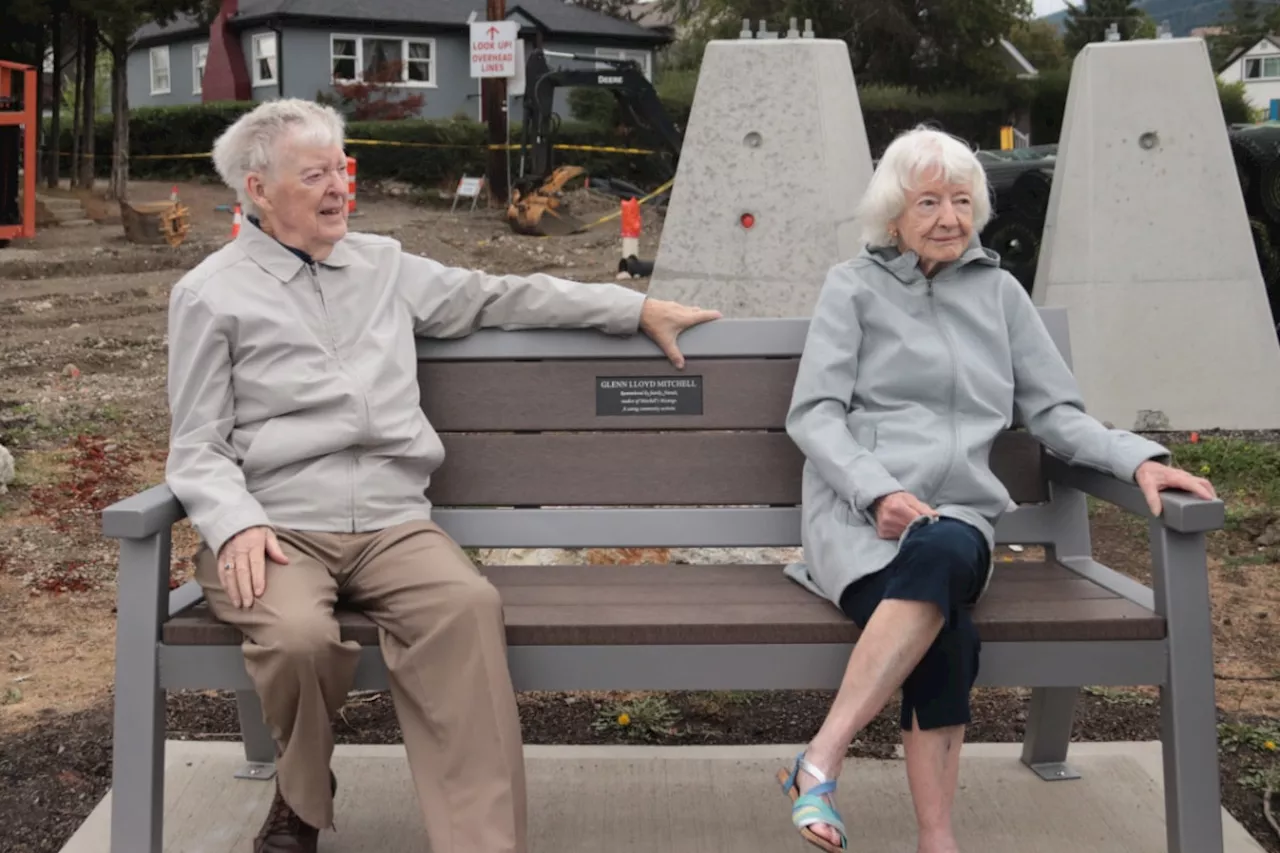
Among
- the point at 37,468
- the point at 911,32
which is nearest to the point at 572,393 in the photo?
the point at 37,468

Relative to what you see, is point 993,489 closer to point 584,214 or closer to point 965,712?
point 965,712

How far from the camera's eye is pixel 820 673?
2922 millimetres

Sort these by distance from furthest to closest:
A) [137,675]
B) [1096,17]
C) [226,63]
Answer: [1096,17] < [226,63] < [137,675]

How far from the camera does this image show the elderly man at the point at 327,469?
2.80 meters

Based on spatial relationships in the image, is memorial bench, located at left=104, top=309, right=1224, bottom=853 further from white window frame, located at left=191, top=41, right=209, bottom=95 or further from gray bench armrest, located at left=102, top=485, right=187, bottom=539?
white window frame, located at left=191, top=41, right=209, bottom=95

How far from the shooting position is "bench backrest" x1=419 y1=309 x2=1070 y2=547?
3.52 meters

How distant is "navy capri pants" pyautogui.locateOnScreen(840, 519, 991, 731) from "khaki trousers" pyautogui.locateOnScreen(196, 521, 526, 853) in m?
0.70

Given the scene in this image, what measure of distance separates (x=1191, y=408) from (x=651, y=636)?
17.5 feet

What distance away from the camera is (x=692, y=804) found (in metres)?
3.50

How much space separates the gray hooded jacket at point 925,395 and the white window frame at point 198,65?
121 ft

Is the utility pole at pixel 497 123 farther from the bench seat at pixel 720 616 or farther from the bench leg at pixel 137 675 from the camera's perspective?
the bench leg at pixel 137 675

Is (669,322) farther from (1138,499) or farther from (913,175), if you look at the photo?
(1138,499)

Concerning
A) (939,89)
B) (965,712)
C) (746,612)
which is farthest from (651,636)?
(939,89)

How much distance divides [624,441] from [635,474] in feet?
0.26
